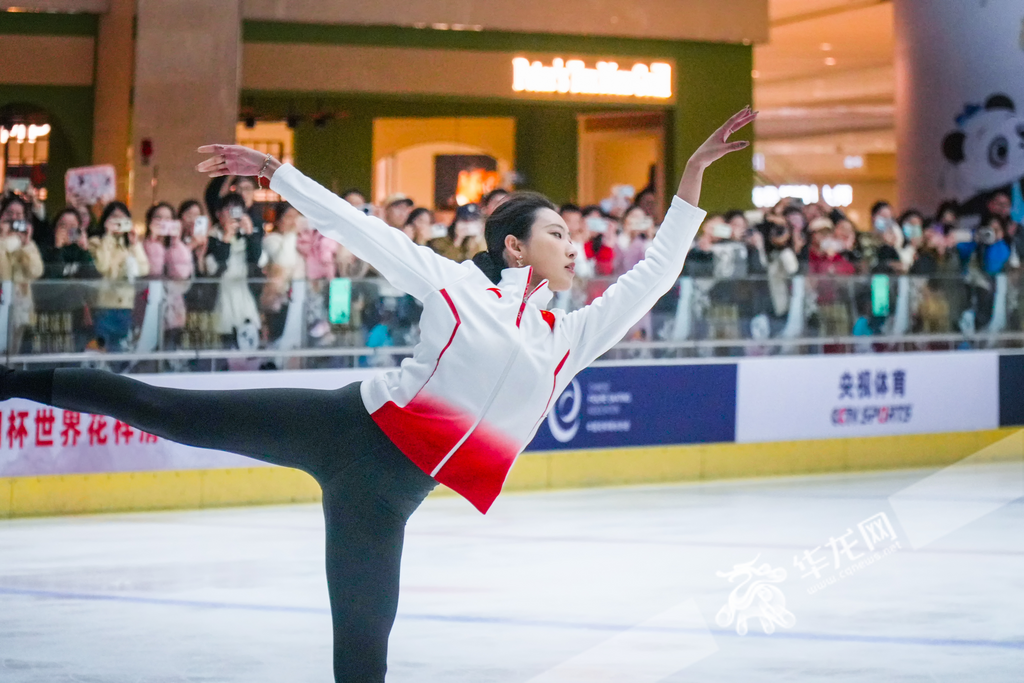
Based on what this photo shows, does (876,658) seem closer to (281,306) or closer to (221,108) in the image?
(281,306)

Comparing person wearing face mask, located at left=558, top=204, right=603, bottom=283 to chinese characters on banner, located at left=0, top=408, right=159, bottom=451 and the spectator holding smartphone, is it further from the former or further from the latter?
chinese characters on banner, located at left=0, top=408, right=159, bottom=451

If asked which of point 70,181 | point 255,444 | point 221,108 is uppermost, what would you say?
point 221,108

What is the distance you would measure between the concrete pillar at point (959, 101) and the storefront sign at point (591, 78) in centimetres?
262

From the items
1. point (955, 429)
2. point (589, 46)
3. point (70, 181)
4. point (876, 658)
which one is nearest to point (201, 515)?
point (70, 181)

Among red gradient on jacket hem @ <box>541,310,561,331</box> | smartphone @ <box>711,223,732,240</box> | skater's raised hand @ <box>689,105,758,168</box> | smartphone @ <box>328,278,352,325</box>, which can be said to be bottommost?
red gradient on jacket hem @ <box>541,310,561,331</box>

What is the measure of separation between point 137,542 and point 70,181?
8.94ft

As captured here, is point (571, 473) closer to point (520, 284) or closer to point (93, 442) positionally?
point (93, 442)

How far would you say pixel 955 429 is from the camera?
1006cm

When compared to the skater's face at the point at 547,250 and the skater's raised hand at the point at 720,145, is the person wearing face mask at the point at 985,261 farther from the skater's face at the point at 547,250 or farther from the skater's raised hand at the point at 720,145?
the skater's face at the point at 547,250

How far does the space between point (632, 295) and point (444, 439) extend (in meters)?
0.55

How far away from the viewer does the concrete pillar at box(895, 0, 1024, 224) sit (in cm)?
1277

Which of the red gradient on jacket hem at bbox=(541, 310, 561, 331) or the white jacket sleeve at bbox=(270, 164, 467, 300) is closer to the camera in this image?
the white jacket sleeve at bbox=(270, 164, 467, 300)

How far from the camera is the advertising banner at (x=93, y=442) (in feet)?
23.2

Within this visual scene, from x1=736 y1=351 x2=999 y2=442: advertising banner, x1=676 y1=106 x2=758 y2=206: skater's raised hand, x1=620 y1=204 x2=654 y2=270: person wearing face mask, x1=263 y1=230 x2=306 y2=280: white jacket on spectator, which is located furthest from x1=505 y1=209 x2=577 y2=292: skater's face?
x1=736 y1=351 x2=999 y2=442: advertising banner
